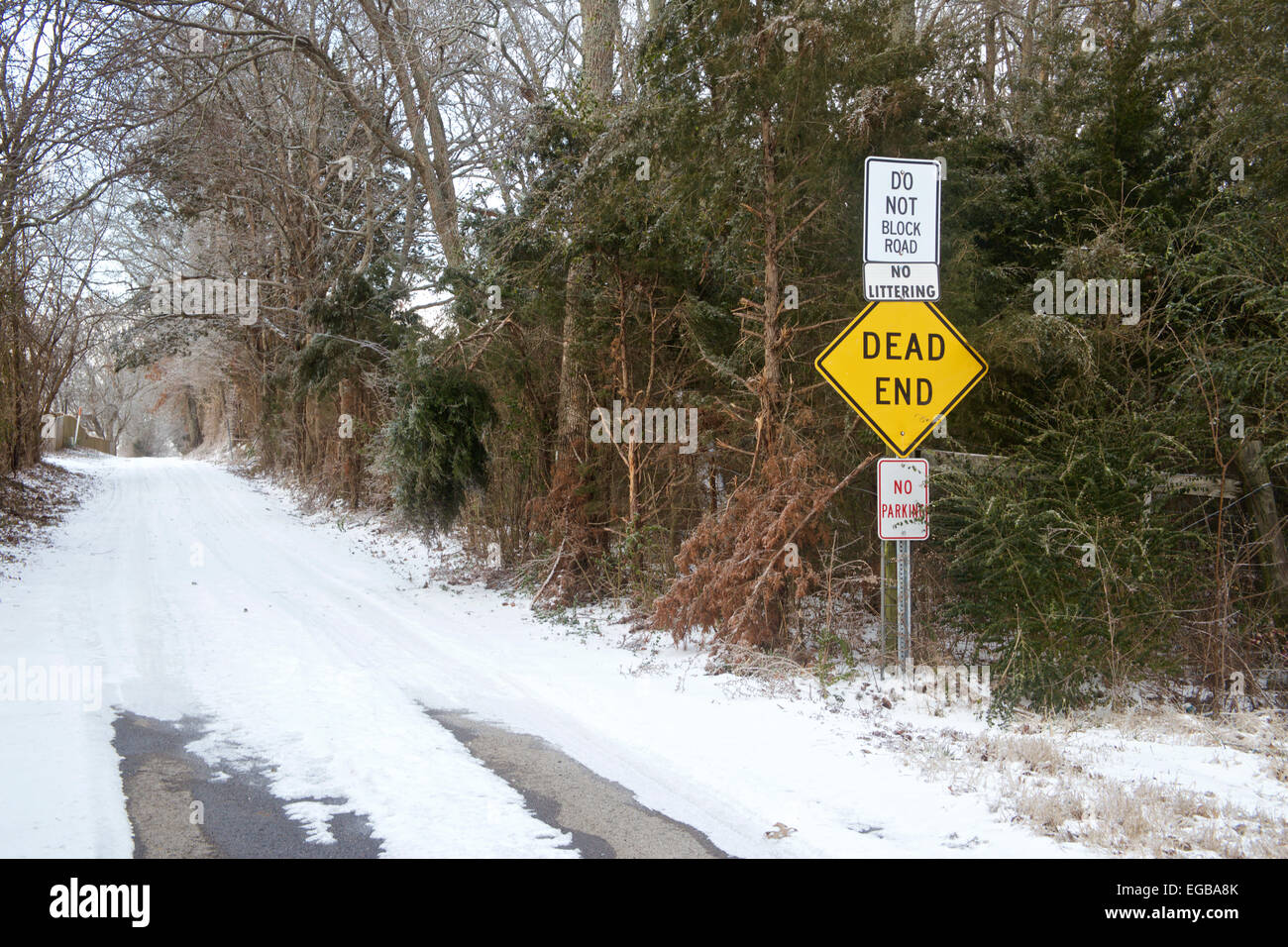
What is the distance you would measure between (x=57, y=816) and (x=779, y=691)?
4867 millimetres

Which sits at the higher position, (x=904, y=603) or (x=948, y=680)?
(x=904, y=603)

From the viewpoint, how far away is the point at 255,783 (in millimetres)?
5168

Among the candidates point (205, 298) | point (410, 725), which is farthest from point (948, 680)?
point (205, 298)

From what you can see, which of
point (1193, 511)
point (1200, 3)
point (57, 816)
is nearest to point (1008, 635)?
point (1193, 511)

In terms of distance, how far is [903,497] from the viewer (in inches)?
298

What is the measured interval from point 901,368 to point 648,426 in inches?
147

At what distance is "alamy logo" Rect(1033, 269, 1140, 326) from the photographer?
8.60 meters

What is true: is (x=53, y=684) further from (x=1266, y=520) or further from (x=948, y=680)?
(x=1266, y=520)

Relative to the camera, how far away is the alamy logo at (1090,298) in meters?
8.60

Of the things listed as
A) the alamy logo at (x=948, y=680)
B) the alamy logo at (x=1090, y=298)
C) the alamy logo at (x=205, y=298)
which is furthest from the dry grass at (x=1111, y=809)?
the alamy logo at (x=205, y=298)

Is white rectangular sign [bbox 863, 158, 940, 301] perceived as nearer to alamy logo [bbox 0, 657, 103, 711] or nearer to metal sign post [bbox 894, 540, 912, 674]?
metal sign post [bbox 894, 540, 912, 674]

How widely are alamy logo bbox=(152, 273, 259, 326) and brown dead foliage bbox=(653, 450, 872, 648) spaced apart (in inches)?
750

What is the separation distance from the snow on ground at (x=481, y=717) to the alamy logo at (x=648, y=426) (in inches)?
82.9

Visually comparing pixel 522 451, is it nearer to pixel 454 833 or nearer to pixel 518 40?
pixel 454 833
